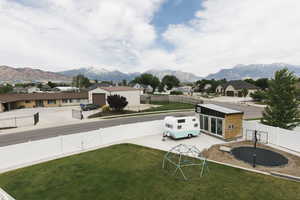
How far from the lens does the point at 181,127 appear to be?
16.8 m

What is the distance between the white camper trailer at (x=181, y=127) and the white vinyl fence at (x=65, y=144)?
225cm

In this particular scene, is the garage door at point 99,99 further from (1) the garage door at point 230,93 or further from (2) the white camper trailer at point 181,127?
(1) the garage door at point 230,93

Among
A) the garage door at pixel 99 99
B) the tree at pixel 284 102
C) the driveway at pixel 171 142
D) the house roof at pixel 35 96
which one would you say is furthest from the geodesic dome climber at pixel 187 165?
the house roof at pixel 35 96

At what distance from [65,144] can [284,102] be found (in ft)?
73.8

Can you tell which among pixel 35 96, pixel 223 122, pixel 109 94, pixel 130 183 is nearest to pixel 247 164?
pixel 223 122

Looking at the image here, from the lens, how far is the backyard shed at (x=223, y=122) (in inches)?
645

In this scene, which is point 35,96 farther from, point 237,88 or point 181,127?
point 237,88

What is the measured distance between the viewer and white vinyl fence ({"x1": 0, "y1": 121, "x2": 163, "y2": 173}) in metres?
11.5

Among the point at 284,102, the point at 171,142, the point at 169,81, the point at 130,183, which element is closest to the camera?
the point at 130,183

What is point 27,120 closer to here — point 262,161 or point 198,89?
point 262,161

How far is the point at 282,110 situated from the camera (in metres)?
17.3

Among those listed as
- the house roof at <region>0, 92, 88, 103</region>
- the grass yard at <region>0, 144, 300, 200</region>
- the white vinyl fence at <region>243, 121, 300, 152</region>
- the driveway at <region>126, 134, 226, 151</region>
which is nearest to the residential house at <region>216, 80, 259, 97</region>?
the white vinyl fence at <region>243, 121, 300, 152</region>

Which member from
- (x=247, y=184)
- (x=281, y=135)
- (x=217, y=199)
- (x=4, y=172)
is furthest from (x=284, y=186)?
(x=4, y=172)

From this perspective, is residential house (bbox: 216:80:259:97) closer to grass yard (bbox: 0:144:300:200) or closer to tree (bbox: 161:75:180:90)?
tree (bbox: 161:75:180:90)
